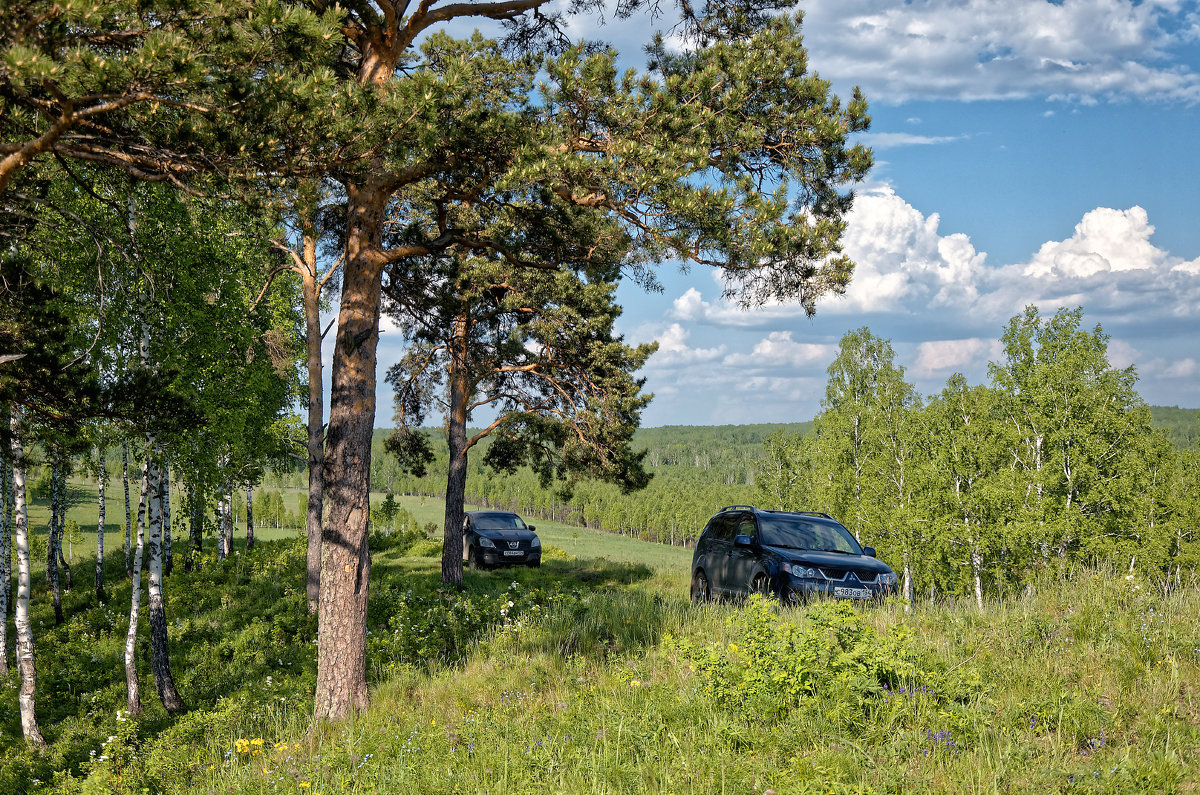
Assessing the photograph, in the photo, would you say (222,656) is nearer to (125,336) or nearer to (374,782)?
(125,336)

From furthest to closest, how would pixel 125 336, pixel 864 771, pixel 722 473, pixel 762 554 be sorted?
pixel 722 473, pixel 125 336, pixel 762 554, pixel 864 771

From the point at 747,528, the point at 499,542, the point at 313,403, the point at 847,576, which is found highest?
the point at 313,403

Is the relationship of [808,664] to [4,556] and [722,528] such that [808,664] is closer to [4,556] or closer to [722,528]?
[722,528]

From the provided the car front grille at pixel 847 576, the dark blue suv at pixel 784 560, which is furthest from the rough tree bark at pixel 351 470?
the car front grille at pixel 847 576

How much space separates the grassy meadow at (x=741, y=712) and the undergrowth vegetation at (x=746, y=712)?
0.02 meters

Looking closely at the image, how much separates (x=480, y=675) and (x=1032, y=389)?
30048mm

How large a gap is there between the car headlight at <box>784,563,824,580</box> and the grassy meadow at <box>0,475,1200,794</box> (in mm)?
1354

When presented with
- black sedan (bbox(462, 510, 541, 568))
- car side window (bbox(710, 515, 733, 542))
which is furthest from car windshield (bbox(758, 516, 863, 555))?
black sedan (bbox(462, 510, 541, 568))

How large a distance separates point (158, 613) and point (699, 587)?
8890 mm

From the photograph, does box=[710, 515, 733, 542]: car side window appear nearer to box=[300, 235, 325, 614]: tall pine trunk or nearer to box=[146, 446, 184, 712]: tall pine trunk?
box=[300, 235, 325, 614]: tall pine trunk

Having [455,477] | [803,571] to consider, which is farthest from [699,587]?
[455,477]

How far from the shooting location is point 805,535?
1048cm

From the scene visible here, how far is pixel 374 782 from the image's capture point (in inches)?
178

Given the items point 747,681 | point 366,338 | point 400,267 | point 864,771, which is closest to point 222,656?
point 400,267
